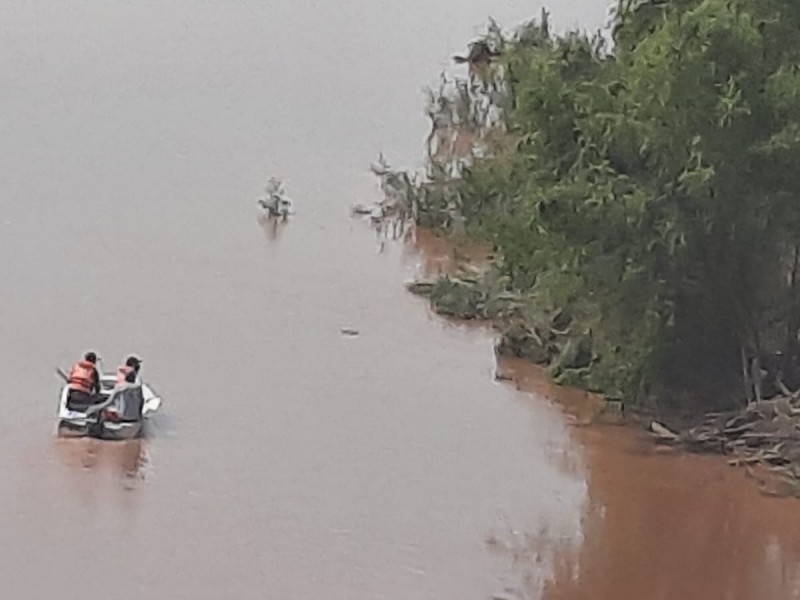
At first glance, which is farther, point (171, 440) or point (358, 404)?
point (358, 404)

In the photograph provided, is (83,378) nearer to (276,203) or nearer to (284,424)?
(284,424)

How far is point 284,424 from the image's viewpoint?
19.2 metres

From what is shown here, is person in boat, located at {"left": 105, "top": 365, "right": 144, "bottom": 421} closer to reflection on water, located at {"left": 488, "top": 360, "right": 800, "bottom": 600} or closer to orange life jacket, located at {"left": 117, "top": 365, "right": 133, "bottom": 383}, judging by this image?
orange life jacket, located at {"left": 117, "top": 365, "right": 133, "bottom": 383}

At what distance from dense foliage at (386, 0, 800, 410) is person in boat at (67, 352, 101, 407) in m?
4.55

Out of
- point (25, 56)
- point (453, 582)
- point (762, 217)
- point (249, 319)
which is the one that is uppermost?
point (25, 56)

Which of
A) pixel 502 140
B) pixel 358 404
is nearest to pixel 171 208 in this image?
pixel 502 140

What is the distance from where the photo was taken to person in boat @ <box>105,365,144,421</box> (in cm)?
1838

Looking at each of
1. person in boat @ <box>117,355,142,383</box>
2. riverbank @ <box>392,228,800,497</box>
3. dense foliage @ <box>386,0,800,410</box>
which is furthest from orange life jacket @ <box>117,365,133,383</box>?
riverbank @ <box>392,228,800,497</box>

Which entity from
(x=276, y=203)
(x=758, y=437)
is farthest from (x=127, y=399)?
→ (x=276, y=203)

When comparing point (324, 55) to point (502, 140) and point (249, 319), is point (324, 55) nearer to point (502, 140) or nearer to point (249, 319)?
point (502, 140)

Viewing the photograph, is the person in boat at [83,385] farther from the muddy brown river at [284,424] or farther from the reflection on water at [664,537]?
A: the reflection on water at [664,537]

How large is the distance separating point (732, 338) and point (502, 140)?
890 cm

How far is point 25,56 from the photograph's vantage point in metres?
39.0

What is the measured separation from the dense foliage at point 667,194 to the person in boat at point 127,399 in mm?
4187
